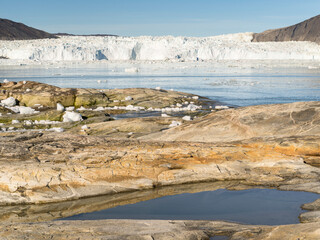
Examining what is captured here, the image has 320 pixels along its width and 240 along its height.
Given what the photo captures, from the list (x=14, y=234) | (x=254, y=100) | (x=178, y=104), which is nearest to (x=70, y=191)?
(x=14, y=234)

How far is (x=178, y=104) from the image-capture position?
16.1 metres

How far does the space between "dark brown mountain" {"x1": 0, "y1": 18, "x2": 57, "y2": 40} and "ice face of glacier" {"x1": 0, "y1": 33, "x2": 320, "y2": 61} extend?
51726 mm

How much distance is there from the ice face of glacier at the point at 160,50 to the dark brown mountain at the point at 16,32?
51.7m

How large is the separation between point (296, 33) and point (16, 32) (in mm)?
81529

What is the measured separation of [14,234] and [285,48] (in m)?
67.6

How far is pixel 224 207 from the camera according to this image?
4324 mm

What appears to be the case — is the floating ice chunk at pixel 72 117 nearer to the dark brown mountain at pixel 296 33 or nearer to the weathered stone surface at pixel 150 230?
the weathered stone surface at pixel 150 230

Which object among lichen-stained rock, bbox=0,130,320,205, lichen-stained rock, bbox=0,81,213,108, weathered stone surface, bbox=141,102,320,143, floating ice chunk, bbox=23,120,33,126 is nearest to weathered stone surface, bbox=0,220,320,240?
lichen-stained rock, bbox=0,130,320,205

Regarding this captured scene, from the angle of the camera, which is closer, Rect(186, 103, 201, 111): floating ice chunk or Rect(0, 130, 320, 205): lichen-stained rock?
Rect(0, 130, 320, 205): lichen-stained rock

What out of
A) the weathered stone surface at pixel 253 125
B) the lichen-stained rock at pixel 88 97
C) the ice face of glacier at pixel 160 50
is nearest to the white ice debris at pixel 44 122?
the lichen-stained rock at pixel 88 97

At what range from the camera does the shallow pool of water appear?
3.98 meters

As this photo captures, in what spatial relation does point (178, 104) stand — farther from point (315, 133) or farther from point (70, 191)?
point (70, 191)

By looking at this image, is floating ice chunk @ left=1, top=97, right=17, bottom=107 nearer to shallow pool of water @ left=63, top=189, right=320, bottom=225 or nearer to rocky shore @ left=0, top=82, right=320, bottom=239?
rocky shore @ left=0, top=82, right=320, bottom=239

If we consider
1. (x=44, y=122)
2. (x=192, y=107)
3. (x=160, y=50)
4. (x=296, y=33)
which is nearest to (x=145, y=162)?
(x=44, y=122)
